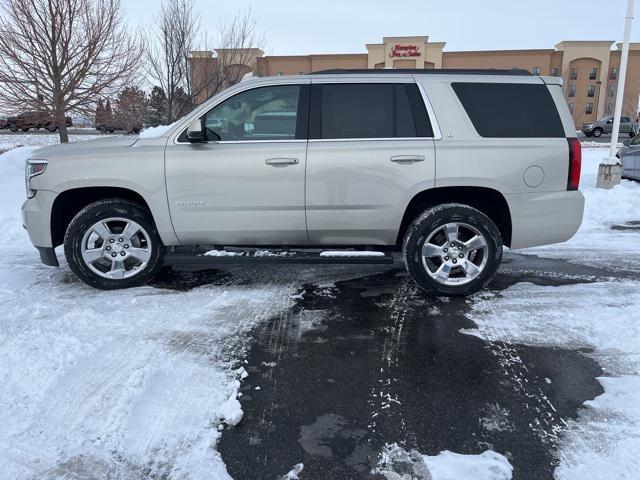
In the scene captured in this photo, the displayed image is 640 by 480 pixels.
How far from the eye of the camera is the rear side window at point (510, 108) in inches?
175

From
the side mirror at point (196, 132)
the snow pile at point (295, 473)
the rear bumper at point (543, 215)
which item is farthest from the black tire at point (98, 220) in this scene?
the rear bumper at point (543, 215)

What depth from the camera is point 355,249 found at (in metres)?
4.70

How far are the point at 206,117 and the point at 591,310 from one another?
382 cm

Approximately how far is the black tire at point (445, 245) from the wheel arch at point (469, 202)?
162mm

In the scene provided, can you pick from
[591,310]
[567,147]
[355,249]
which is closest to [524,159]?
[567,147]

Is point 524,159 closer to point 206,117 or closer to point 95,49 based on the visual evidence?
point 206,117

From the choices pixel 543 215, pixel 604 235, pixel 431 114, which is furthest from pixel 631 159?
pixel 431 114

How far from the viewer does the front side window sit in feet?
14.7

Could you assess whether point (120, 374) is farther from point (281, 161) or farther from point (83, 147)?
point (83, 147)

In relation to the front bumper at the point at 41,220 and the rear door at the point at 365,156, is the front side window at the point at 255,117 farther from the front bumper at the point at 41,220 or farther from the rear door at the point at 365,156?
the front bumper at the point at 41,220

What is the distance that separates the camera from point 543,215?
14.6ft

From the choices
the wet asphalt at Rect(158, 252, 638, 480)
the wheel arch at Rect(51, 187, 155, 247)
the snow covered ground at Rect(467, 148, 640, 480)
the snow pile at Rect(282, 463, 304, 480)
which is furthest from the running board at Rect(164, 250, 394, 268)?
the snow pile at Rect(282, 463, 304, 480)

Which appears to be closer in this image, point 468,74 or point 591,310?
point 591,310

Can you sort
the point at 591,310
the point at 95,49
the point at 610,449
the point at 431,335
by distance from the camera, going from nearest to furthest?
the point at 610,449, the point at 431,335, the point at 591,310, the point at 95,49
